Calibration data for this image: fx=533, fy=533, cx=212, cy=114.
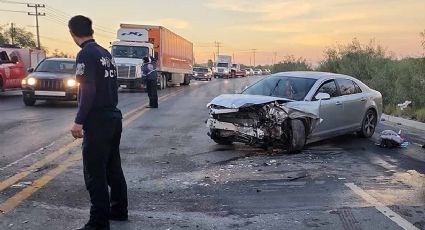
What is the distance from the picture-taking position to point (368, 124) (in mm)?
11602

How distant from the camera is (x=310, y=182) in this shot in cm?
695

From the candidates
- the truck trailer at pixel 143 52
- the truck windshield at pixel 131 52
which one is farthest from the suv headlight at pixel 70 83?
the truck windshield at pixel 131 52

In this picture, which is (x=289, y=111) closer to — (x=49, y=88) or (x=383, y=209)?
(x=383, y=209)

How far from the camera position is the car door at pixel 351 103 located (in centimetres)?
1073

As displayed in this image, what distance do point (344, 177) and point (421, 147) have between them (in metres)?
3.79

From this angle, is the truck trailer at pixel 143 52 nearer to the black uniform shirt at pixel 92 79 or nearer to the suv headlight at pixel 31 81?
the suv headlight at pixel 31 81

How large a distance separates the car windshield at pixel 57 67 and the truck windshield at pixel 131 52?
10.9 m

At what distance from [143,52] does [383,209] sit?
25.3 m

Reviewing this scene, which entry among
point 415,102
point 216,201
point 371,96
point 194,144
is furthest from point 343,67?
point 216,201

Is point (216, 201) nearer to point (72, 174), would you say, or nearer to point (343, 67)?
point (72, 174)

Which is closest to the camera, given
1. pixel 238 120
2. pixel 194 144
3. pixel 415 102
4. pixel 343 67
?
pixel 238 120

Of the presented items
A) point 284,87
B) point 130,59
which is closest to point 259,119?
point 284,87

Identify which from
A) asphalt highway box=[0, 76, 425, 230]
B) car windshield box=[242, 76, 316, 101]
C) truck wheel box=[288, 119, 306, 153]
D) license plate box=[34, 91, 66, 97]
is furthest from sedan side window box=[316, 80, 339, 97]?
license plate box=[34, 91, 66, 97]

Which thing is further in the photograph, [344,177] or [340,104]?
[340,104]
